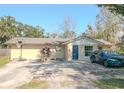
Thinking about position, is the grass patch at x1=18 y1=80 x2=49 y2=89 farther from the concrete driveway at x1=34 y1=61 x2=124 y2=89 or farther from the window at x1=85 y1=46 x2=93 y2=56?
the window at x1=85 y1=46 x2=93 y2=56

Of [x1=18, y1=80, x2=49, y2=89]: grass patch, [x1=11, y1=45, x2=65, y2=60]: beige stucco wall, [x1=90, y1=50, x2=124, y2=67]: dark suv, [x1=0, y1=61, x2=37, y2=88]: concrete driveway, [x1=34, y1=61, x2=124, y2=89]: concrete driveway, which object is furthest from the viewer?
[x1=11, y1=45, x2=65, y2=60]: beige stucco wall

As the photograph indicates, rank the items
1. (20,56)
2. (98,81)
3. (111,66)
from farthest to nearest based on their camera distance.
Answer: (20,56), (111,66), (98,81)

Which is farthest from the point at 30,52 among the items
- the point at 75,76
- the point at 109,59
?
the point at 75,76

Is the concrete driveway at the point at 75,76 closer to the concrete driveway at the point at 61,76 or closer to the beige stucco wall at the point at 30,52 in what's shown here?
the concrete driveway at the point at 61,76

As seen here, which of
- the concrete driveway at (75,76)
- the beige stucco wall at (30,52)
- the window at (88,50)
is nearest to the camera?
the concrete driveway at (75,76)

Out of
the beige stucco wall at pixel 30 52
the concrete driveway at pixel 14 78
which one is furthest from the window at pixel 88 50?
the concrete driveway at pixel 14 78

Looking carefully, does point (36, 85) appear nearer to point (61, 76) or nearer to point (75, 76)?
point (61, 76)

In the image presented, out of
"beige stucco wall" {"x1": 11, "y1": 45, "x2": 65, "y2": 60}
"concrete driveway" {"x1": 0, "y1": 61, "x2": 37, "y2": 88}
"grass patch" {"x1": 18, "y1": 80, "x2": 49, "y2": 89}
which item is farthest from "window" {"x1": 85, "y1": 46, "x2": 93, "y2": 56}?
"grass patch" {"x1": 18, "y1": 80, "x2": 49, "y2": 89}

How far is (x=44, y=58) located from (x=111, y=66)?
34.8 ft

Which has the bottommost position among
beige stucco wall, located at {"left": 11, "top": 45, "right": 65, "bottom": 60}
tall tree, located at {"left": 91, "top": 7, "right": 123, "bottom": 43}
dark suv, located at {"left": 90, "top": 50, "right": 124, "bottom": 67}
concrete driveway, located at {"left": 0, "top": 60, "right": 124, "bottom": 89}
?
concrete driveway, located at {"left": 0, "top": 60, "right": 124, "bottom": 89}

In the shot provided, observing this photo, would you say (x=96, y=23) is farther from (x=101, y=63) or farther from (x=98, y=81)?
(x=98, y=81)
